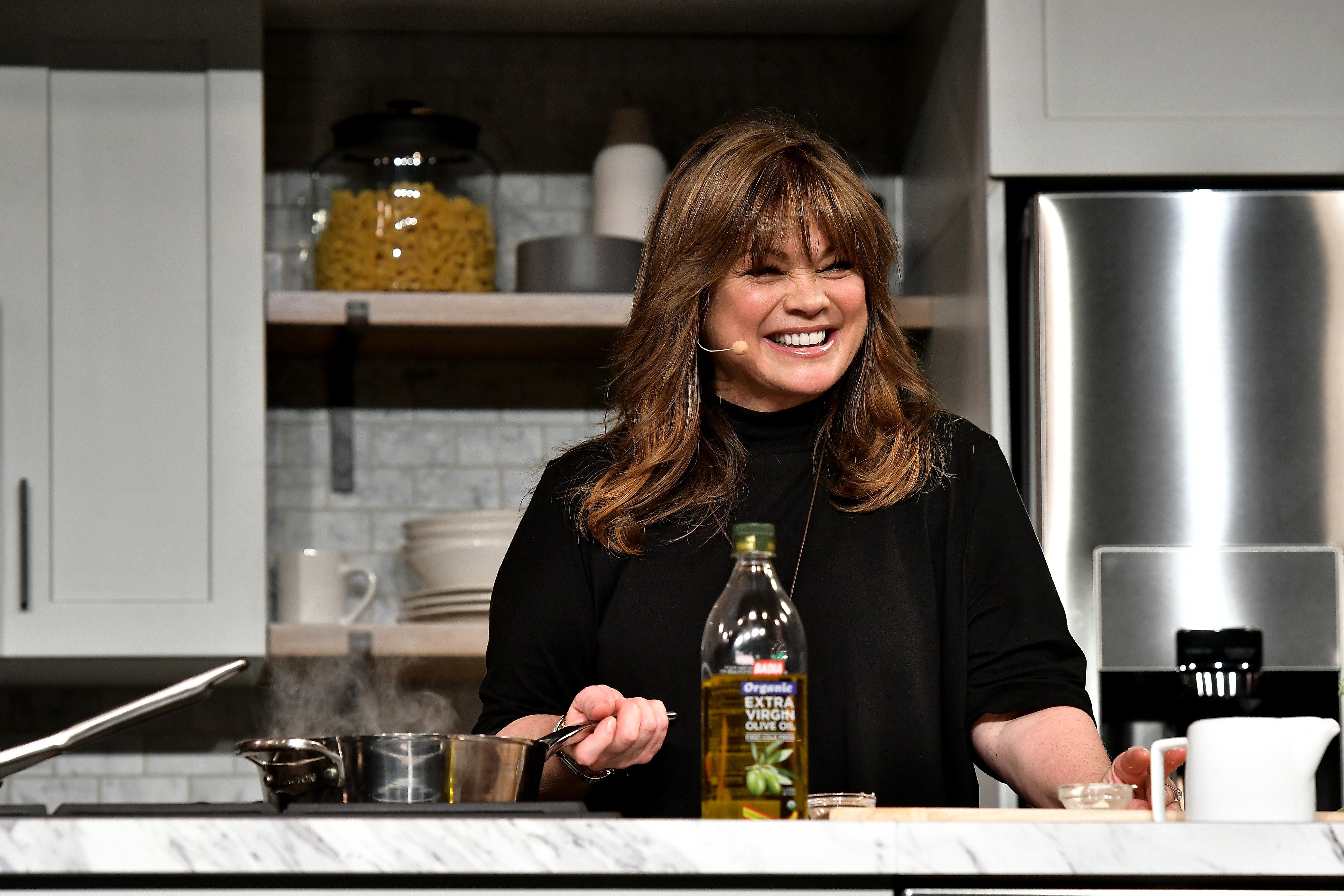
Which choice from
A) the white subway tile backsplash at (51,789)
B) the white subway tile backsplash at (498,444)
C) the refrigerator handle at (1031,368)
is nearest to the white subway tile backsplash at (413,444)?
the white subway tile backsplash at (498,444)

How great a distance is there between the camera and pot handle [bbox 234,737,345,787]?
983 millimetres

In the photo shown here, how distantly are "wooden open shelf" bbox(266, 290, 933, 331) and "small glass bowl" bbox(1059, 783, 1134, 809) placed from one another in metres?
1.49

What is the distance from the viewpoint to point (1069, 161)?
2.20 m

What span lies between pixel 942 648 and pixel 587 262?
3.83 feet

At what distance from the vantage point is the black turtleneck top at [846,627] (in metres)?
1.43

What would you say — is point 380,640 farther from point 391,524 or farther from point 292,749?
point 292,749

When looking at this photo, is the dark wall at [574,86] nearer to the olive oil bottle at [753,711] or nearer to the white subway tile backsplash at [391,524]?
the white subway tile backsplash at [391,524]

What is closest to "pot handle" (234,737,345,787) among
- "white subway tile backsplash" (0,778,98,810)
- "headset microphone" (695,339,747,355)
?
"headset microphone" (695,339,747,355)

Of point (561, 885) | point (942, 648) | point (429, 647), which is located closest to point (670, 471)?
point (942, 648)

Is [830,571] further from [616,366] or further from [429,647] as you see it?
[429,647]

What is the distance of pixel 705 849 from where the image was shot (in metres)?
0.85

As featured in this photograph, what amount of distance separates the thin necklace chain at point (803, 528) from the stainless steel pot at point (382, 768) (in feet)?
1.68

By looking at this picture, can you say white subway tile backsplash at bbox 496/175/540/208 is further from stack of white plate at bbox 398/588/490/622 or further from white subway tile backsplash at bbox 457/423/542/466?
stack of white plate at bbox 398/588/490/622

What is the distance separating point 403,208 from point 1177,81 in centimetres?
123
